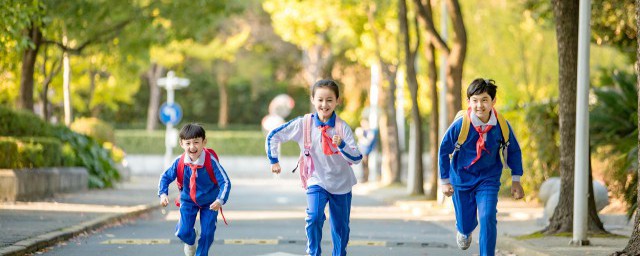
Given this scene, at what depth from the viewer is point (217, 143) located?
203 ft

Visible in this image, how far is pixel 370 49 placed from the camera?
42906 mm

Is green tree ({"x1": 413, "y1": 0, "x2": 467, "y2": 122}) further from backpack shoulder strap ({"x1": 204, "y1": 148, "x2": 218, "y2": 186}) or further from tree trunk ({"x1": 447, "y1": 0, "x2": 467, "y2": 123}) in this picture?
backpack shoulder strap ({"x1": 204, "y1": 148, "x2": 218, "y2": 186})

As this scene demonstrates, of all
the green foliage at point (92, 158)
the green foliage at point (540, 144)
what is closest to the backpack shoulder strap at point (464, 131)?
the green foliage at point (540, 144)

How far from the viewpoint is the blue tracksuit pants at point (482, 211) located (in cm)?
1096

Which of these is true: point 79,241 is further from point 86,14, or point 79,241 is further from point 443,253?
point 86,14

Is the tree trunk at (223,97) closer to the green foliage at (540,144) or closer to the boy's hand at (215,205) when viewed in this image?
the green foliage at (540,144)

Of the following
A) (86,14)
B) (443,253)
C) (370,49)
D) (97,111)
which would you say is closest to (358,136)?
(370,49)

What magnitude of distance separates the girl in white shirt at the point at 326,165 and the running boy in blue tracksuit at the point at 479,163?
782 mm

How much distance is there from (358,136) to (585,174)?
31.2 meters

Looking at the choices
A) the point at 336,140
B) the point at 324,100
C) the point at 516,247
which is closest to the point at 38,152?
the point at 516,247

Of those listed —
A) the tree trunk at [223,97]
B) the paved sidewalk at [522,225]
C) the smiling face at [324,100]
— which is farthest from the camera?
the tree trunk at [223,97]

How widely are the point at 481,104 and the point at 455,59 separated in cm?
1547

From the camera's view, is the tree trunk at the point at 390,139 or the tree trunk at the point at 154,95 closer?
the tree trunk at the point at 390,139

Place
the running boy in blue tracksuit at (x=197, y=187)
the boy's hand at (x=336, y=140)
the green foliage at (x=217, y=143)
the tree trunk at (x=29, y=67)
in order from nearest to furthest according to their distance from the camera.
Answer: the boy's hand at (x=336, y=140) < the running boy in blue tracksuit at (x=197, y=187) < the tree trunk at (x=29, y=67) < the green foliage at (x=217, y=143)
